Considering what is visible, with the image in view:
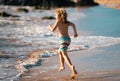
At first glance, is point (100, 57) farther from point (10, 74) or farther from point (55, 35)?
point (55, 35)

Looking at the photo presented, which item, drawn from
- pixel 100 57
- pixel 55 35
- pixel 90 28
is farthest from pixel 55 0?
pixel 100 57

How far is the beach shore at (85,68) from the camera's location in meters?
9.34

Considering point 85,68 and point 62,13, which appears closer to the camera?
point 62,13

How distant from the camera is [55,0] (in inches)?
1925

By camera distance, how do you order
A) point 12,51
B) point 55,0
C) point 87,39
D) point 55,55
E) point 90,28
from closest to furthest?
point 55,55, point 12,51, point 87,39, point 90,28, point 55,0

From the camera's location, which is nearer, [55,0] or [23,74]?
[23,74]

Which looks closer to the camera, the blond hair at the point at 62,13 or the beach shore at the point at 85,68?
the blond hair at the point at 62,13

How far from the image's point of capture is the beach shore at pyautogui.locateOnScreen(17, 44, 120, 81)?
934 centimetres

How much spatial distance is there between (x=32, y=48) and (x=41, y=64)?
3.54 meters

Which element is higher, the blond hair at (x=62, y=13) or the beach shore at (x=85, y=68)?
the blond hair at (x=62, y=13)

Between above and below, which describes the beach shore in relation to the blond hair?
below

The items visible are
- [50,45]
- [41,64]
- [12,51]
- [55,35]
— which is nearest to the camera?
[41,64]

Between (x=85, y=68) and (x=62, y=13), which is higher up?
(x=62, y=13)

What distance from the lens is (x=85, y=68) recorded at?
10461 mm
